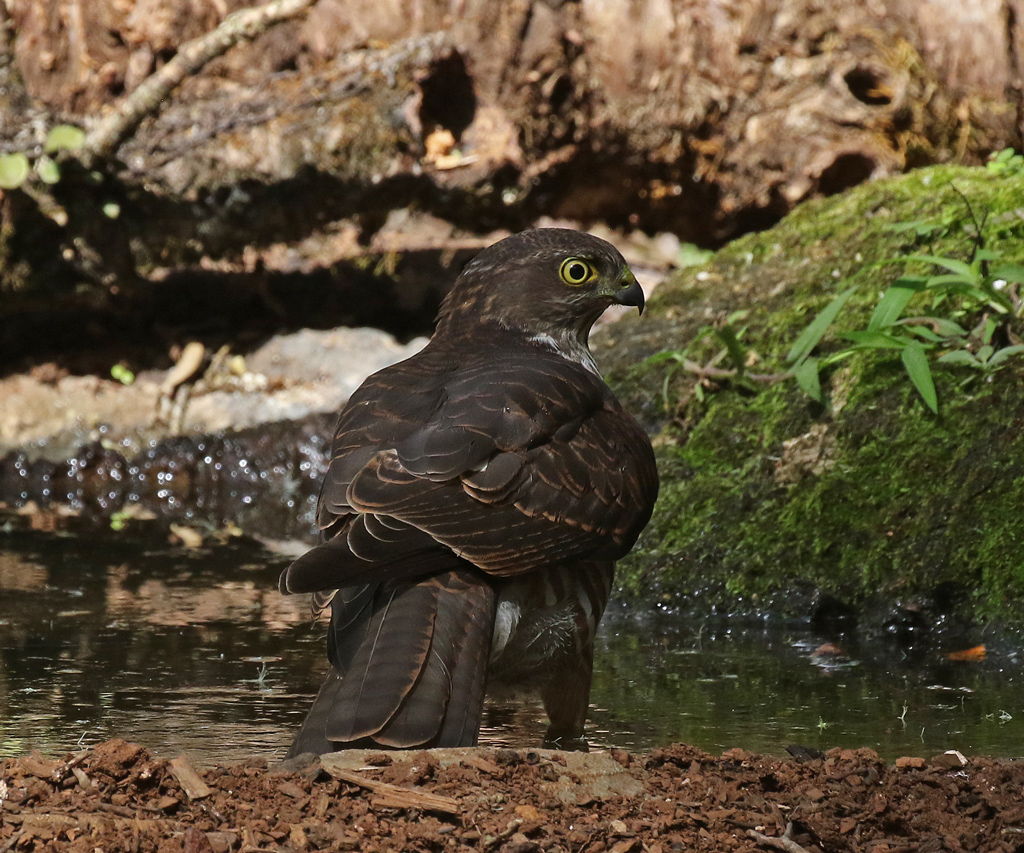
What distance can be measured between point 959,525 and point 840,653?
→ 0.87 meters

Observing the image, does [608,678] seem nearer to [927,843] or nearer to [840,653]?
[840,653]

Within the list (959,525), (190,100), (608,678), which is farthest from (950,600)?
(190,100)

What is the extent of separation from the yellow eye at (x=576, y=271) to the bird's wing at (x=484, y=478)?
0.67 metres

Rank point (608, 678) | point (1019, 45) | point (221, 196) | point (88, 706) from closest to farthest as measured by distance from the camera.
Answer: point (88, 706), point (608, 678), point (221, 196), point (1019, 45)

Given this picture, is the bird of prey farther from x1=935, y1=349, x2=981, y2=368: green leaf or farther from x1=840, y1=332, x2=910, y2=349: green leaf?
x1=935, y1=349, x2=981, y2=368: green leaf

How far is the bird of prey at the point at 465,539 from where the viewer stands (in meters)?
3.52

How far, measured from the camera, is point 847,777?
3305 millimetres

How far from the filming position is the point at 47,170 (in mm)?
10094

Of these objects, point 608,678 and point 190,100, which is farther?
point 190,100

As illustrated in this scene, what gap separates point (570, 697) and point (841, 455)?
237cm

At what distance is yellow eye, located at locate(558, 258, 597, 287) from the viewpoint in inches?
207

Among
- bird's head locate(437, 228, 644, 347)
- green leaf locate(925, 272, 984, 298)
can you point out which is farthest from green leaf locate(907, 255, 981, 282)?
bird's head locate(437, 228, 644, 347)

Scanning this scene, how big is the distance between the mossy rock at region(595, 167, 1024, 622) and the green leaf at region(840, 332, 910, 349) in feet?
0.68

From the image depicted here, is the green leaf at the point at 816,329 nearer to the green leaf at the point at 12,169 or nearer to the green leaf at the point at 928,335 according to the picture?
the green leaf at the point at 928,335
